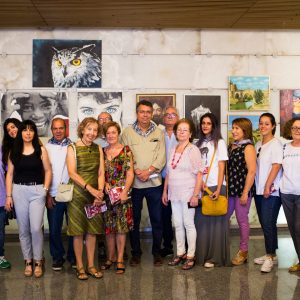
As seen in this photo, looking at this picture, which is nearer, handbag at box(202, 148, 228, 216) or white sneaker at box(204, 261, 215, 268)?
handbag at box(202, 148, 228, 216)

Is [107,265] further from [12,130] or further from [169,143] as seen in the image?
[12,130]

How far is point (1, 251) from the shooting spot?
190 inches

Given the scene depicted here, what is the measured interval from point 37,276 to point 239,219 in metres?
2.24

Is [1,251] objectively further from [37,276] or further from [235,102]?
[235,102]

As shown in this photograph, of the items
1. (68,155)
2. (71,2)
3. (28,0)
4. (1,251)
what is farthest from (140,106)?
(1,251)

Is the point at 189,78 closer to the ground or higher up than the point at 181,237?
higher up

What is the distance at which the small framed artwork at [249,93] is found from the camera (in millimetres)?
6516

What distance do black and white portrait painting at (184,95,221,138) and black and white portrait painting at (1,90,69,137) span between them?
1.79 meters

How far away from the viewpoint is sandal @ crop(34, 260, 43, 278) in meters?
4.42

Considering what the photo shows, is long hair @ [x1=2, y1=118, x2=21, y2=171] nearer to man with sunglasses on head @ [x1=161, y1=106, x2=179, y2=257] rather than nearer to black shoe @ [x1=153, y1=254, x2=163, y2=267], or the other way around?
man with sunglasses on head @ [x1=161, y1=106, x2=179, y2=257]

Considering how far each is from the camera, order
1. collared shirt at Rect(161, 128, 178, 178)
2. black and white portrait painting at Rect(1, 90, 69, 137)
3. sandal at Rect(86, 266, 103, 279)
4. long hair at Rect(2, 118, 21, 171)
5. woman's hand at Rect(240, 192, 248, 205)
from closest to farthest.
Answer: sandal at Rect(86, 266, 103, 279) → woman's hand at Rect(240, 192, 248, 205) → long hair at Rect(2, 118, 21, 171) → collared shirt at Rect(161, 128, 178, 178) → black and white portrait painting at Rect(1, 90, 69, 137)

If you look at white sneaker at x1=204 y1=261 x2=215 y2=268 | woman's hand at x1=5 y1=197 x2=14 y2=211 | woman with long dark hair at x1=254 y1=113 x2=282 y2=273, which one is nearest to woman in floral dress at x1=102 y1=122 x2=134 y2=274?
white sneaker at x1=204 y1=261 x2=215 y2=268

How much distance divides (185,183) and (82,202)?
110cm

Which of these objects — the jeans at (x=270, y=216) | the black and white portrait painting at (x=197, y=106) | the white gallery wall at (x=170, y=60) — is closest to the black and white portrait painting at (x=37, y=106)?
the white gallery wall at (x=170, y=60)
